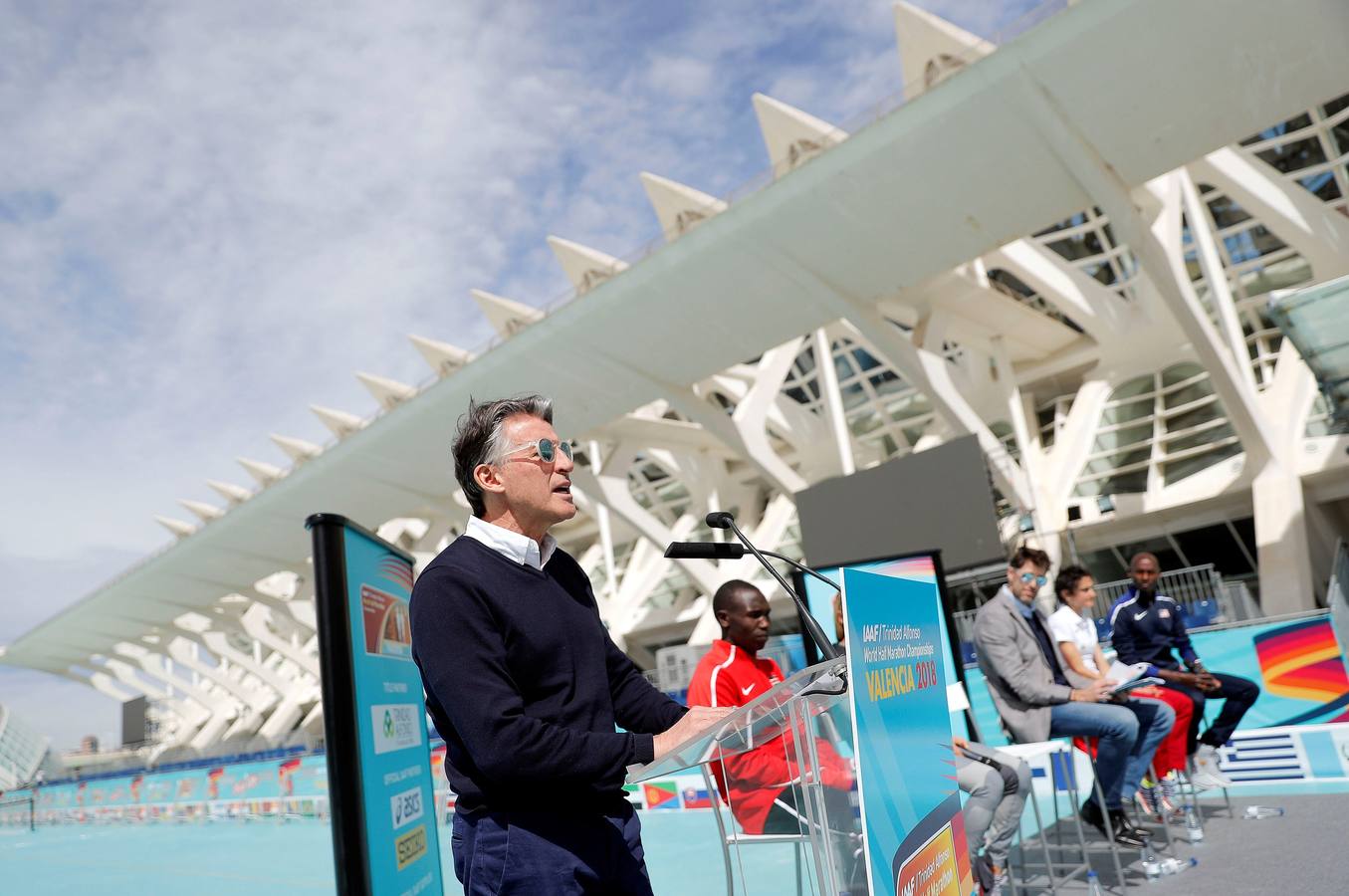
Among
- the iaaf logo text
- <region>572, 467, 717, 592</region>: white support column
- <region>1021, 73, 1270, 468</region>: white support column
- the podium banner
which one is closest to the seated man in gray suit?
the podium banner

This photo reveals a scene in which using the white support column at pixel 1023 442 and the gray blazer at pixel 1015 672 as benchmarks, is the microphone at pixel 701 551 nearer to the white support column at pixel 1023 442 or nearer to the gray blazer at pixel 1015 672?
the gray blazer at pixel 1015 672

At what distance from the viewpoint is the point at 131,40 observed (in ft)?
28.8

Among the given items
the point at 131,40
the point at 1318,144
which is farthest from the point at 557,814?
the point at 1318,144

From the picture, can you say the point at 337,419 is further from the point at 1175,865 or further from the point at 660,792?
the point at 1175,865

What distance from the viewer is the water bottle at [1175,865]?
5113mm

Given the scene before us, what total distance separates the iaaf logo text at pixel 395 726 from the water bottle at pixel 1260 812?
5.49 metres

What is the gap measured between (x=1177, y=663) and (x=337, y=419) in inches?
1057

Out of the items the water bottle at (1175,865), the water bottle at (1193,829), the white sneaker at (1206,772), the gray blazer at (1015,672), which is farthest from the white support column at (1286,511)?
the gray blazer at (1015,672)

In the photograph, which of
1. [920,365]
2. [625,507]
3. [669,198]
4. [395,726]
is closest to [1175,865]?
[395,726]

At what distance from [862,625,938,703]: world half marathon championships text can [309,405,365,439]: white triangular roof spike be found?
28165 millimetres

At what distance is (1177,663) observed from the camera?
7.00 meters

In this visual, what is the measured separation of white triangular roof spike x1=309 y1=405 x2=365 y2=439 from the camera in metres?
29.0

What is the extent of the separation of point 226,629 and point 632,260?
34.2m

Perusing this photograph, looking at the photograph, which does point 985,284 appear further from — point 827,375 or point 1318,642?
point 1318,642
